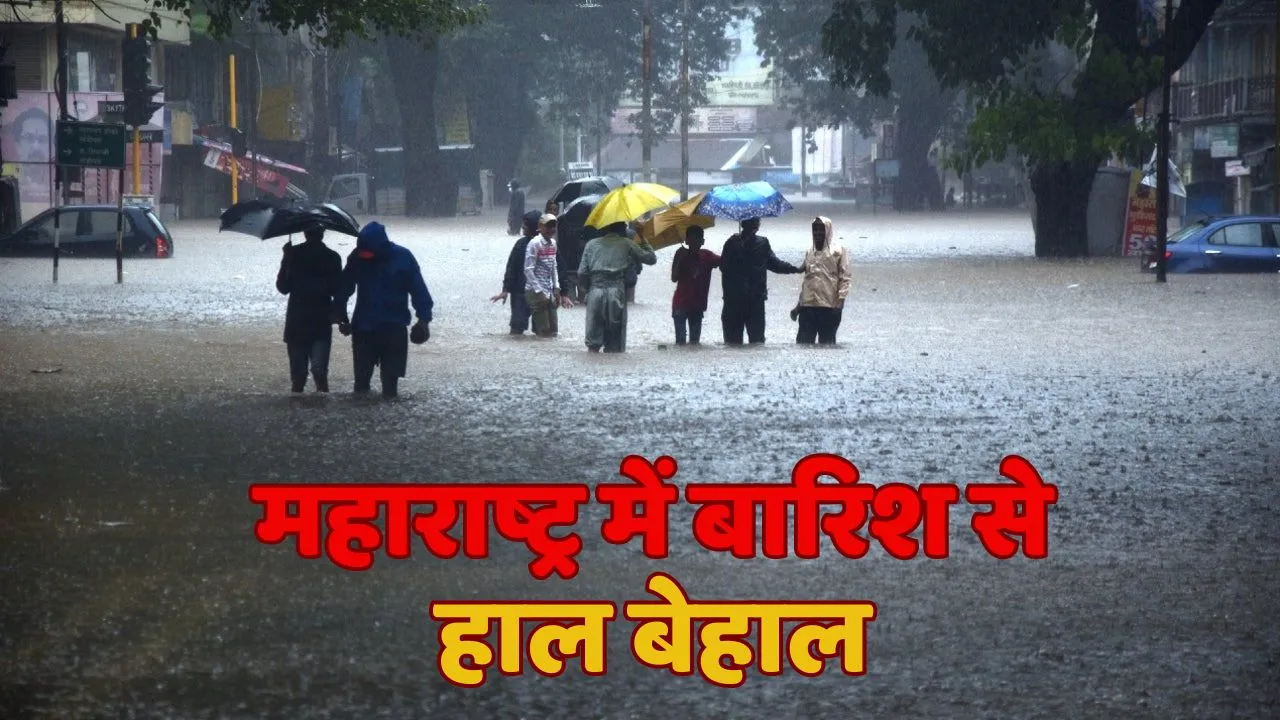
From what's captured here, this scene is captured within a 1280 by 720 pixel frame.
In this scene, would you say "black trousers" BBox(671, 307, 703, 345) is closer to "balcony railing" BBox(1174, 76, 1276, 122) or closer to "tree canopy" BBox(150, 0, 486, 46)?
"tree canopy" BBox(150, 0, 486, 46)

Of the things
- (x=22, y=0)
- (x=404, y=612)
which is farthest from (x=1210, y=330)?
(x=404, y=612)

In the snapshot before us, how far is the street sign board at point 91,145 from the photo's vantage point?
30453 millimetres

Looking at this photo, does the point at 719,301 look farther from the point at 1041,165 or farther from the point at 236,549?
the point at 236,549

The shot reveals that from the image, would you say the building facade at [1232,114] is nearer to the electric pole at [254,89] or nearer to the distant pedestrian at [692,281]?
the electric pole at [254,89]

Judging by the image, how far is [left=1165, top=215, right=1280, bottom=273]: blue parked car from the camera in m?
33.2

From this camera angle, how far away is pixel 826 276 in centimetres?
1922

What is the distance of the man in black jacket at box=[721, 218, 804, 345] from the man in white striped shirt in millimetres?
1918

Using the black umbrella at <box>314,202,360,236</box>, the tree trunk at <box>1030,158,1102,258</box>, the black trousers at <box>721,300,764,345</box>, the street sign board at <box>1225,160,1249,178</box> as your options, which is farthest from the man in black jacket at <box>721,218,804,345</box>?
the street sign board at <box>1225,160,1249,178</box>

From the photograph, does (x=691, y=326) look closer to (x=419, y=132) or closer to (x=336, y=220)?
(x=336, y=220)

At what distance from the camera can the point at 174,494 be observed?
33.4 ft

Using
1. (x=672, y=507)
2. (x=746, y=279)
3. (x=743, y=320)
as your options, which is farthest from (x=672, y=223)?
(x=672, y=507)

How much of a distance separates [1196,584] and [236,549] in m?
3.65
